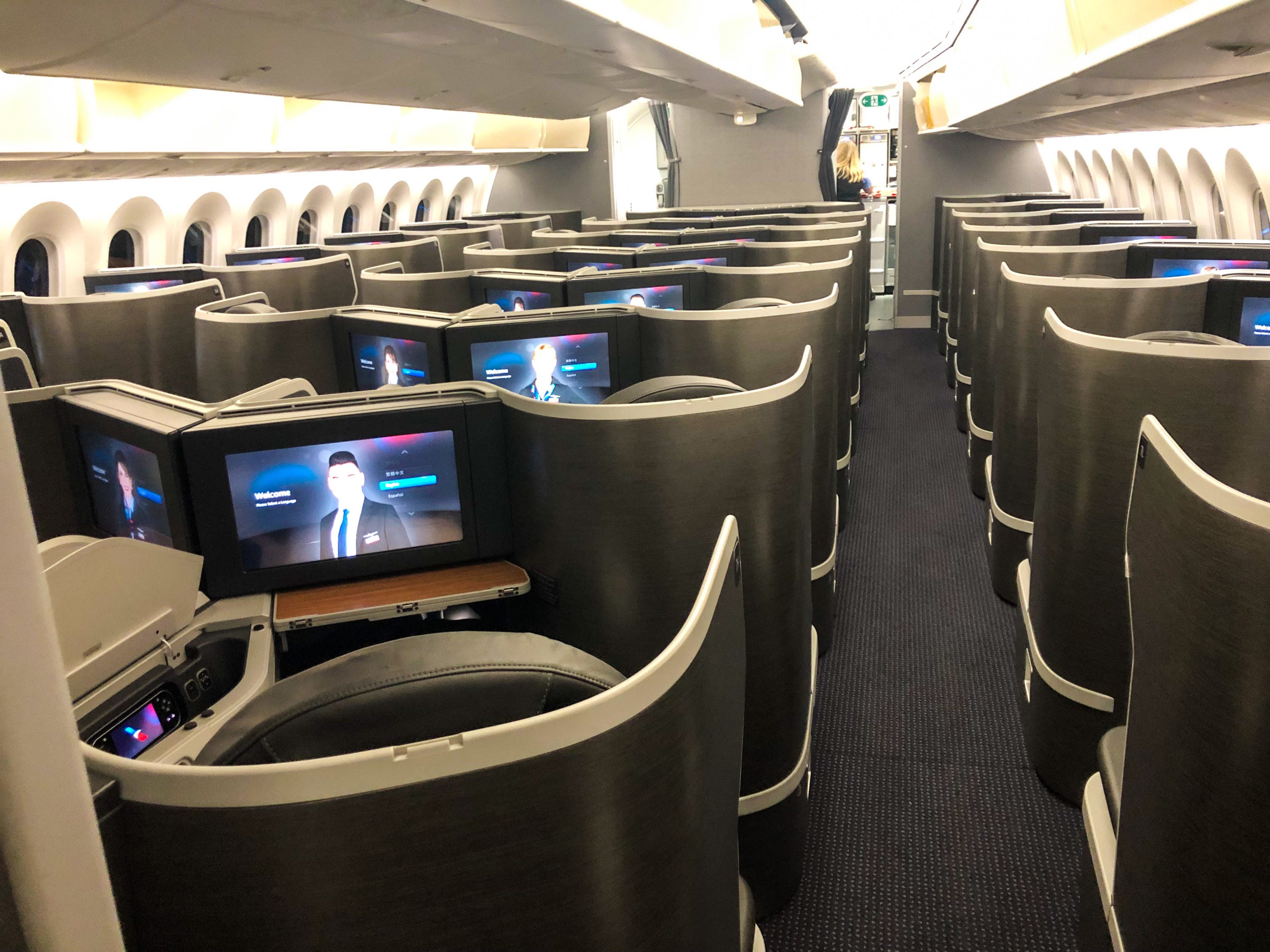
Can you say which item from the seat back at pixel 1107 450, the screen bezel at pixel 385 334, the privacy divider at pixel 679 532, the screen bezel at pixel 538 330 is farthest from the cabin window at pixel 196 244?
the seat back at pixel 1107 450

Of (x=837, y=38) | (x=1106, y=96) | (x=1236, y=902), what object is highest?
(x=837, y=38)

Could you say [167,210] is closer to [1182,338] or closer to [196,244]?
[196,244]

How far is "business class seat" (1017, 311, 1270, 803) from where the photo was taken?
8.13ft

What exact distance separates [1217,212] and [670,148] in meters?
8.78

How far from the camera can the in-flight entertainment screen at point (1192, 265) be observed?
4.35m

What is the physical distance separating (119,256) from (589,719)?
1077 cm

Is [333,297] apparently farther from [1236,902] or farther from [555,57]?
[1236,902]

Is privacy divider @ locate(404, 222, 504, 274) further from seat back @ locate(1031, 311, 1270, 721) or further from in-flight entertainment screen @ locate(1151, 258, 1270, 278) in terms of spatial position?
seat back @ locate(1031, 311, 1270, 721)

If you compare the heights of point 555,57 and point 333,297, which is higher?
point 555,57

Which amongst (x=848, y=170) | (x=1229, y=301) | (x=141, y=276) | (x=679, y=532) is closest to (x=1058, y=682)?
(x=679, y=532)

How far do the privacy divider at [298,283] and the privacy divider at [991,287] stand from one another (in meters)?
3.88

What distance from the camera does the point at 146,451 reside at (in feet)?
7.25

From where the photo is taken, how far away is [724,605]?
44.2 inches

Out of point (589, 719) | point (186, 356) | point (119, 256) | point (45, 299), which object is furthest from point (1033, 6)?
point (119, 256)
